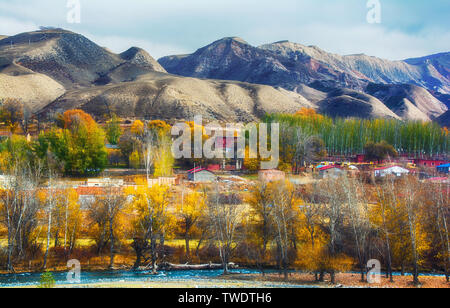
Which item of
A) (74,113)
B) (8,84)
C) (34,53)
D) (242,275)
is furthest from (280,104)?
(242,275)

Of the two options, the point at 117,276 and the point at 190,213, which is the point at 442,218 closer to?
the point at 190,213

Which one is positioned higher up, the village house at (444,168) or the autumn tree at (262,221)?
the village house at (444,168)

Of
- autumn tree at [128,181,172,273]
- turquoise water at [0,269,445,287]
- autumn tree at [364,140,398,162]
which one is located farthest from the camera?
autumn tree at [364,140,398,162]

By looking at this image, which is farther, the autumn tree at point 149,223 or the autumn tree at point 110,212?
the autumn tree at point 110,212

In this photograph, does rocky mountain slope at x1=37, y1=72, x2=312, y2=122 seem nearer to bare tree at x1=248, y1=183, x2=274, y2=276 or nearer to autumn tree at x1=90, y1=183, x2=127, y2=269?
autumn tree at x1=90, y1=183, x2=127, y2=269

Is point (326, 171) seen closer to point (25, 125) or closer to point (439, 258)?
point (439, 258)

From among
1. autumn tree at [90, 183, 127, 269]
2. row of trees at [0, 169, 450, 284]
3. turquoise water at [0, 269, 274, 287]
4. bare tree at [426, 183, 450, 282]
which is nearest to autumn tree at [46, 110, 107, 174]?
row of trees at [0, 169, 450, 284]

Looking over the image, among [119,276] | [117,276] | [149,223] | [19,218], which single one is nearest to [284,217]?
[149,223]

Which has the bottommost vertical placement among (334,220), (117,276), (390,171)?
(117,276)

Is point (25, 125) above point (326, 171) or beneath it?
above

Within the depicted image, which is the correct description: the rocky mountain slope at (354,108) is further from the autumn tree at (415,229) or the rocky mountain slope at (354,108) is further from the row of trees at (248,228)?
the row of trees at (248,228)

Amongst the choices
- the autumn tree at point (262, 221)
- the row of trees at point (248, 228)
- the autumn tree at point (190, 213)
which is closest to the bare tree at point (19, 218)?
the row of trees at point (248, 228)
